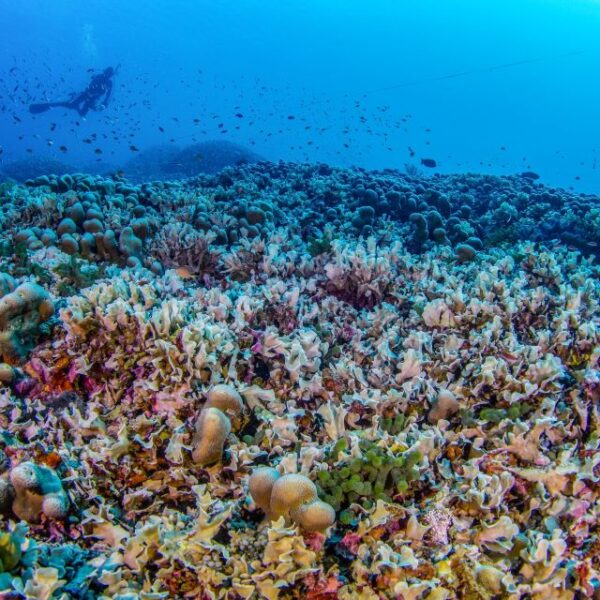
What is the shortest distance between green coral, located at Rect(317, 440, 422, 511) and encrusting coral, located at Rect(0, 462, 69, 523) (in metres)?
1.49

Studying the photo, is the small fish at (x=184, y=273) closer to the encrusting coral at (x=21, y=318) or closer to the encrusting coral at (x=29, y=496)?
the encrusting coral at (x=21, y=318)

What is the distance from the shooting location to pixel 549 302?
4703 millimetres

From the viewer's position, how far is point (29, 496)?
7.80ft

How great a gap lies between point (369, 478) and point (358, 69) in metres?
174

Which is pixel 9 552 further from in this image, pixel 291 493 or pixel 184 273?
pixel 184 273

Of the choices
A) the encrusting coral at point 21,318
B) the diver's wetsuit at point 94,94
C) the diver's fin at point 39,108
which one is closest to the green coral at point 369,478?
the encrusting coral at point 21,318

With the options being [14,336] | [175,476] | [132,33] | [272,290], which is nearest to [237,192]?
[272,290]

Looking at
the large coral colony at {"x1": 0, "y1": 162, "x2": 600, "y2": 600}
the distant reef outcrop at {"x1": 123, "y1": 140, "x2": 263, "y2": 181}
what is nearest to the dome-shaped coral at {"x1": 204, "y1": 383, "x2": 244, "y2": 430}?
the large coral colony at {"x1": 0, "y1": 162, "x2": 600, "y2": 600}

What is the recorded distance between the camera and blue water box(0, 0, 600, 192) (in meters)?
125

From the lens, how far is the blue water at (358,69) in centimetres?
12512

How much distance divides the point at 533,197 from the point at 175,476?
1108cm

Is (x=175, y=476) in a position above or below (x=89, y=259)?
below

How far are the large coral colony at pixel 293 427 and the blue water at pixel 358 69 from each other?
11910cm

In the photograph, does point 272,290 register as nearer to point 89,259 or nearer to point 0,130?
point 89,259
